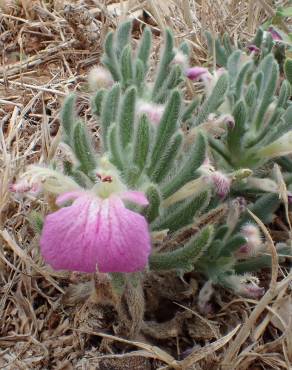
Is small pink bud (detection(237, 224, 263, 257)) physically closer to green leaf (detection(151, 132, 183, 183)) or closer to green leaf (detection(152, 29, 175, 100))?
green leaf (detection(151, 132, 183, 183))

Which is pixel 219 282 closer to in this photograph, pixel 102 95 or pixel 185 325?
pixel 185 325

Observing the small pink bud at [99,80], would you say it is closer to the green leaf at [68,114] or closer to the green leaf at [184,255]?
the green leaf at [68,114]

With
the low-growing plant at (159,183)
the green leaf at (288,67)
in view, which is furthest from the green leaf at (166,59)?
the green leaf at (288,67)

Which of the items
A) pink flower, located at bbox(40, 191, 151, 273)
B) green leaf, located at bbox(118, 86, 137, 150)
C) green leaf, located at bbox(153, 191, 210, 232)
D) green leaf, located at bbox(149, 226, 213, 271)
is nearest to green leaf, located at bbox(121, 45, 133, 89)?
green leaf, located at bbox(118, 86, 137, 150)

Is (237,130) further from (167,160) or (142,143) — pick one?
(142,143)


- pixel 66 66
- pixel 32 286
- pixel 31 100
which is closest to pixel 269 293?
pixel 32 286

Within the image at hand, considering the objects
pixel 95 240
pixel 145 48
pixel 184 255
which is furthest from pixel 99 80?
pixel 95 240

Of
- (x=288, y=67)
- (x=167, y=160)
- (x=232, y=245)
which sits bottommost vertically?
(x=232, y=245)

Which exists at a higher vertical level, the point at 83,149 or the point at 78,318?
the point at 83,149
